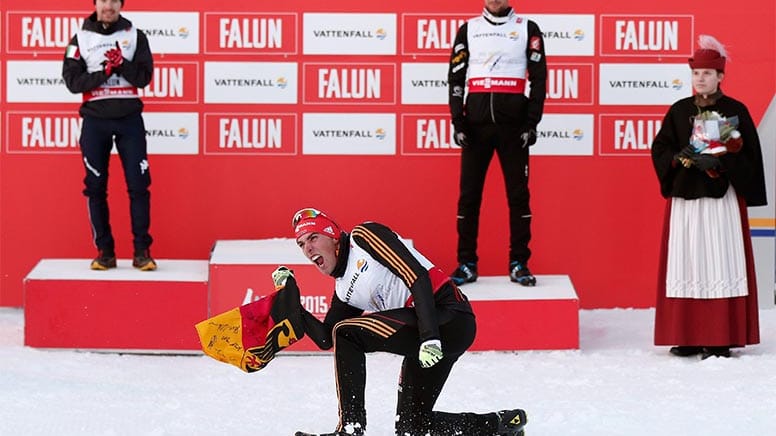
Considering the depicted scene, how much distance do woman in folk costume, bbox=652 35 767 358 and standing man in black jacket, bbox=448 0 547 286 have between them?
83 cm

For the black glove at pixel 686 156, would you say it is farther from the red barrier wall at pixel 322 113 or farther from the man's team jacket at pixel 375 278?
the man's team jacket at pixel 375 278

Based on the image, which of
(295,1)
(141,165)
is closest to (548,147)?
(295,1)

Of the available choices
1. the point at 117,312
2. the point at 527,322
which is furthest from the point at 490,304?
the point at 117,312

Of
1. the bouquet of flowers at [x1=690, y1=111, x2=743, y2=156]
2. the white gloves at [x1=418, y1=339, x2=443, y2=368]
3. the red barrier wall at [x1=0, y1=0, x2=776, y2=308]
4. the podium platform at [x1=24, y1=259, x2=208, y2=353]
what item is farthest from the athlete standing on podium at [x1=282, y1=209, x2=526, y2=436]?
the red barrier wall at [x1=0, y1=0, x2=776, y2=308]

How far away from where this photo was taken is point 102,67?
7266 millimetres

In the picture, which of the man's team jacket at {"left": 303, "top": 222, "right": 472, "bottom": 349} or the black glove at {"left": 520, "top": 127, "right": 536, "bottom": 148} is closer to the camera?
the man's team jacket at {"left": 303, "top": 222, "right": 472, "bottom": 349}

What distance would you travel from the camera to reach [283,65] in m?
8.21

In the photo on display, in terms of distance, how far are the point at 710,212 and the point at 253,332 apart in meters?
3.07

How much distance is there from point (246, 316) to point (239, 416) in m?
0.86

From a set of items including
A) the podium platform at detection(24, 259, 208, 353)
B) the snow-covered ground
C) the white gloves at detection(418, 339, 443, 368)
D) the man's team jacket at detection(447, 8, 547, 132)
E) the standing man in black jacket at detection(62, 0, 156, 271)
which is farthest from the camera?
A: the man's team jacket at detection(447, 8, 547, 132)

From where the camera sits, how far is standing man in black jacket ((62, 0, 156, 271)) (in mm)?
7250

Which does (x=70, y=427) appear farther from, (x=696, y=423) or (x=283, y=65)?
(x=283, y=65)

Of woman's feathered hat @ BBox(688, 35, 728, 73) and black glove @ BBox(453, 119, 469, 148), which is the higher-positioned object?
woman's feathered hat @ BBox(688, 35, 728, 73)

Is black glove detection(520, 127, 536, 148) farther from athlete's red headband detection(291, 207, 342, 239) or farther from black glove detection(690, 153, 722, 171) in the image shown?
athlete's red headband detection(291, 207, 342, 239)
